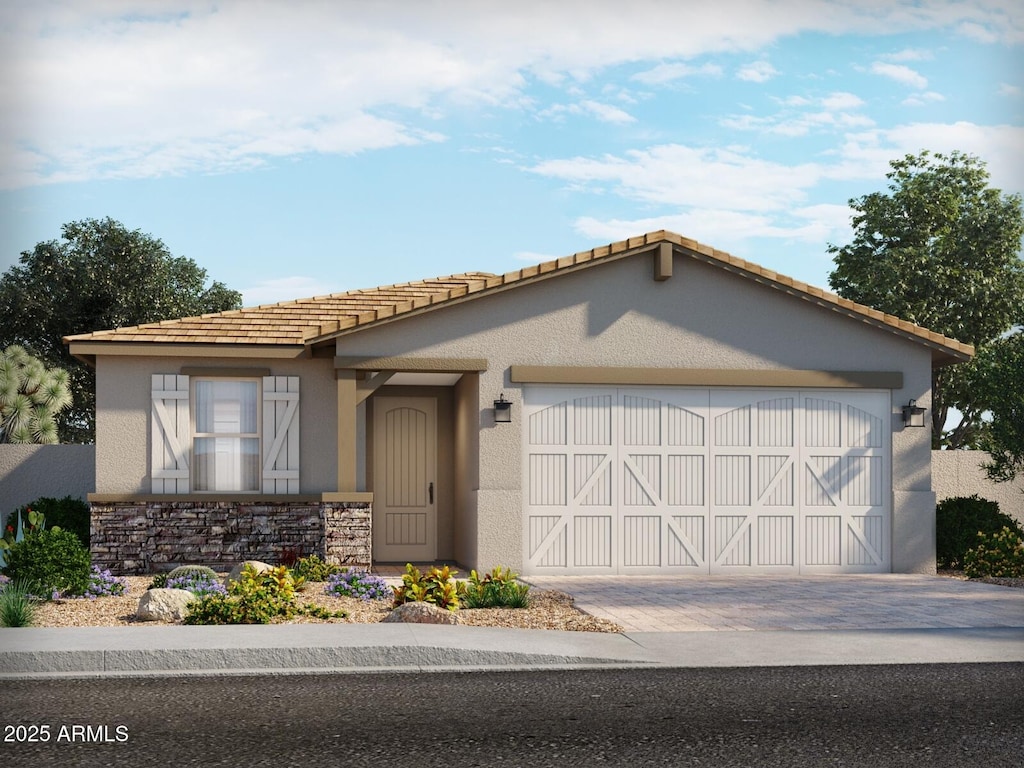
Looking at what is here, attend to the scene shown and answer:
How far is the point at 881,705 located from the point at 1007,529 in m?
10.4

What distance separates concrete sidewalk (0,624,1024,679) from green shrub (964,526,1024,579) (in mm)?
6387

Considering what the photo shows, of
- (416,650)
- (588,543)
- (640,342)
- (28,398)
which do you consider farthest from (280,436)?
(28,398)

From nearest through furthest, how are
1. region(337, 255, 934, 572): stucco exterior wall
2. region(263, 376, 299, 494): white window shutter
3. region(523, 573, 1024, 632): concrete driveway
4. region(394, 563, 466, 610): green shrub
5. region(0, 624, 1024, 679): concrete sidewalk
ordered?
region(0, 624, 1024, 679): concrete sidewalk
region(523, 573, 1024, 632): concrete driveway
region(394, 563, 466, 610): green shrub
region(337, 255, 934, 572): stucco exterior wall
region(263, 376, 299, 494): white window shutter

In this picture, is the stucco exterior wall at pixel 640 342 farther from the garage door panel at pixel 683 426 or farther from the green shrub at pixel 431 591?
the green shrub at pixel 431 591

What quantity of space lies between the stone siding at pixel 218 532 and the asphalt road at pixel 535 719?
23.9 feet

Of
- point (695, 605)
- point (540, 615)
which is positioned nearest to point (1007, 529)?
point (695, 605)

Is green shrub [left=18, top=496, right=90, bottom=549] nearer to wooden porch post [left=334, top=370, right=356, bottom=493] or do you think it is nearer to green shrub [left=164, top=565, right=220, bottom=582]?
wooden porch post [left=334, top=370, right=356, bottom=493]

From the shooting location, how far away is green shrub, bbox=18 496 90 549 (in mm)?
17391

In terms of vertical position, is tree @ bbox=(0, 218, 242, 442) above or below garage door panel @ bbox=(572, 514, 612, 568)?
above

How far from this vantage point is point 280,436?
16.5 meters

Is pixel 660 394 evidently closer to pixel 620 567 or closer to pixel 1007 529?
pixel 620 567

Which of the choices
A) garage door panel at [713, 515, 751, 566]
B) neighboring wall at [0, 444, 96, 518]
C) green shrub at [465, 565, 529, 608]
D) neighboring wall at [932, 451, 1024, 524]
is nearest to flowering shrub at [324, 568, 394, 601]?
green shrub at [465, 565, 529, 608]

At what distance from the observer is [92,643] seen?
9.14 meters

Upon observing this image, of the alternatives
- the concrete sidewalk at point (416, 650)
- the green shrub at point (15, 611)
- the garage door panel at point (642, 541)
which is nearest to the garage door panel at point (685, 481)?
the garage door panel at point (642, 541)
